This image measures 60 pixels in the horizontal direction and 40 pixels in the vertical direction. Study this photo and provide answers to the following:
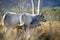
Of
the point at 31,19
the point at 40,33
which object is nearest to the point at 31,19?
the point at 31,19

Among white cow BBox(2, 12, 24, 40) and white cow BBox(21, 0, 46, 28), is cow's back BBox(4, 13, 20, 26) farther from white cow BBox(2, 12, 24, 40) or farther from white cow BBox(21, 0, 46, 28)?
white cow BBox(21, 0, 46, 28)

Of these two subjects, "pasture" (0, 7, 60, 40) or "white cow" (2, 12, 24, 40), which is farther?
A: "white cow" (2, 12, 24, 40)

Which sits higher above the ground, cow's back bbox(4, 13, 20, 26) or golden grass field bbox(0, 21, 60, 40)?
cow's back bbox(4, 13, 20, 26)

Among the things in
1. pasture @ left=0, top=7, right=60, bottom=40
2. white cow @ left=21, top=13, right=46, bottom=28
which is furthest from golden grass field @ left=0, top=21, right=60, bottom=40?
white cow @ left=21, top=13, right=46, bottom=28

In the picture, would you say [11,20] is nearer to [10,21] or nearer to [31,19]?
[10,21]

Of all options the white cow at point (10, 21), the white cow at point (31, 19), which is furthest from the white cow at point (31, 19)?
the white cow at point (10, 21)

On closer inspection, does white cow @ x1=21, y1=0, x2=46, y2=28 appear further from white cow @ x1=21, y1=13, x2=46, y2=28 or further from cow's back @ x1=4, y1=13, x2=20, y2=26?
cow's back @ x1=4, y1=13, x2=20, y2=26

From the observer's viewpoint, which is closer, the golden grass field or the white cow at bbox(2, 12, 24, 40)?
the golden grass field

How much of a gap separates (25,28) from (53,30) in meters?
0.59

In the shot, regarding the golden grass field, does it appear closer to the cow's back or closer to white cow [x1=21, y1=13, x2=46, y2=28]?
white cow [x1=21, y1=13, x2=46, y2=28]

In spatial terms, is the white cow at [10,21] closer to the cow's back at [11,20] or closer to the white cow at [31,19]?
the cow's back at [11,20]

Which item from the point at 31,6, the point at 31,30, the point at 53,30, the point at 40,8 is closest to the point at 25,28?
the point at 31,30

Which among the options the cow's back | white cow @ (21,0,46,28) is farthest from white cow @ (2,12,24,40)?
white cow @ (21,0,46,28)

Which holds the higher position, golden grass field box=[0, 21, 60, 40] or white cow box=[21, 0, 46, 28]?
white cow box=[21, 0, 46, 28]
